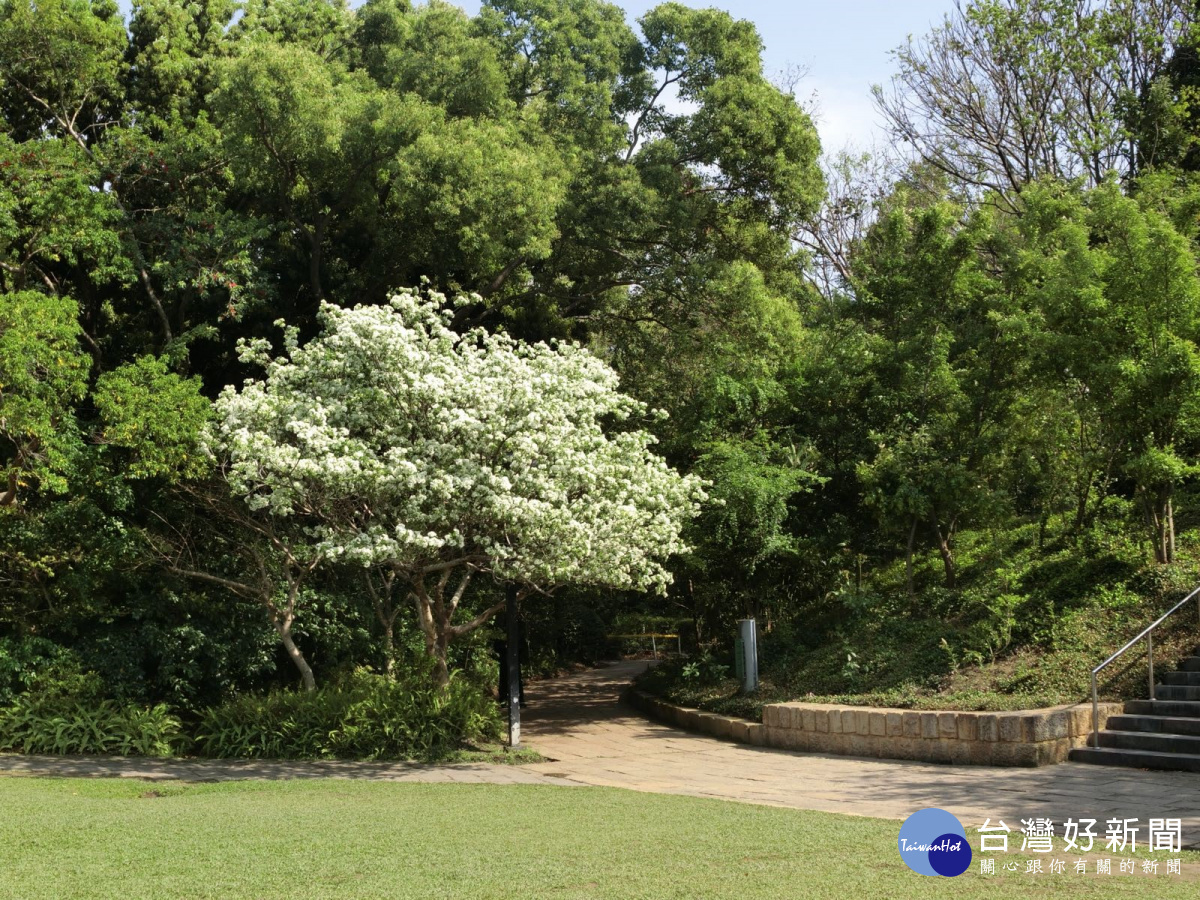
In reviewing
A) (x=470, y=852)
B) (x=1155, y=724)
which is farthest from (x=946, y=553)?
(x=470, y=852)

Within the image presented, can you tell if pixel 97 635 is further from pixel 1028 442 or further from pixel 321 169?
pixel 1028 442

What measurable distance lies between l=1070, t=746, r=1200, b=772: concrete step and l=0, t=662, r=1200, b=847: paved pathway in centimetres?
17

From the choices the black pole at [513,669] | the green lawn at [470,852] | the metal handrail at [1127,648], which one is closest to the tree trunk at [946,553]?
the metal handrail at [1127,648]

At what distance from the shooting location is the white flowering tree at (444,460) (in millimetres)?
10828

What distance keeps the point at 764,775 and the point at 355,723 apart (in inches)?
186

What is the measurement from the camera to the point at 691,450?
52.0 ft

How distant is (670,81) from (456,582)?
9.27 m

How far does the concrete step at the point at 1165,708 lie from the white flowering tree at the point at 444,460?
489 centimetres

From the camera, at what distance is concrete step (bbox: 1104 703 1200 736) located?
10.2 metres

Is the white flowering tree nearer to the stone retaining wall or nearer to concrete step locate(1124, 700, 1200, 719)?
the stone retaining wall

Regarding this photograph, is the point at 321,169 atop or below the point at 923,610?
atop

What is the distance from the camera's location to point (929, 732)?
10.9 m

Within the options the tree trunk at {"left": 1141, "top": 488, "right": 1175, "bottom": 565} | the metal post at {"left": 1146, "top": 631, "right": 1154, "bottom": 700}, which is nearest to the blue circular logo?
the metal post at {"left": 1146, "top": 631, "right": 1154, "bottom": 700}

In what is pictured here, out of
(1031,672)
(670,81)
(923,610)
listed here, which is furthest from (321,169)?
(1031,672)
